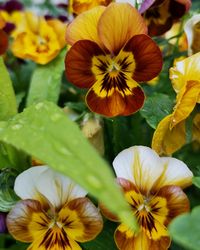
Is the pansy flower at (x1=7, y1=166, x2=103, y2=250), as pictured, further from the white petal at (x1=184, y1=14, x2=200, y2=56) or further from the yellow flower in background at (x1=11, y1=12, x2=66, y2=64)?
the yellow flower in background at (x1=11, y1=12, x2=66, y2=64)

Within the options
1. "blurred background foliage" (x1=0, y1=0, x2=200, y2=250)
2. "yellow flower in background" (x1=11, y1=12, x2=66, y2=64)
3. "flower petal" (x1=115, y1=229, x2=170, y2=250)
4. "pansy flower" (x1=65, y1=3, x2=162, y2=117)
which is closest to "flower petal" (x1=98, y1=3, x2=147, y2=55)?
"pansy flower" (x1=65, y1=3, x2=162, y2=117)

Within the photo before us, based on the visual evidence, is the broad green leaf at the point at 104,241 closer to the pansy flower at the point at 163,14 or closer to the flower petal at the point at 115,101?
the flower petal at the point at 115,101

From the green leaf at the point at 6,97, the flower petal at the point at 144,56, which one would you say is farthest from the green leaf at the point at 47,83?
the flower petal at the point at 144,56

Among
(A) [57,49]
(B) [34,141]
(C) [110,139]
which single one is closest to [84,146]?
(B) [34,141]

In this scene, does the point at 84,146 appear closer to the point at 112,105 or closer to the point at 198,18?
the point at 112,105

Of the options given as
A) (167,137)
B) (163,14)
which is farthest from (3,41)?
(167,137)
